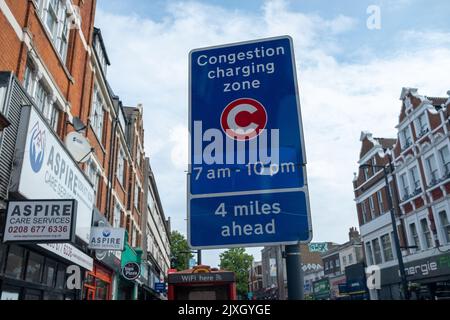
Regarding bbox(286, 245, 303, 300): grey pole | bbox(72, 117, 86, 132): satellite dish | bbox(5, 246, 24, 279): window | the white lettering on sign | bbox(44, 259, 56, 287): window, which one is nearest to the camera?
bbox(286, 245, 303, 300): grey pole

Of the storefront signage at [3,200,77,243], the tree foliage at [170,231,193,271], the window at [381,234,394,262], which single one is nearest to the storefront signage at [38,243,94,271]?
the storefront signage at [3,200,77,243]

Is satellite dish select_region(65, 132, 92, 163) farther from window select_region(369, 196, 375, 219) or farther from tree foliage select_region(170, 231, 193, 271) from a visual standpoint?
tree foliage select_region(170, 231, 193, 271)

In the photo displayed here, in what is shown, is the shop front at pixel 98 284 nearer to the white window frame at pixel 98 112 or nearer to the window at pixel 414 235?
the white window frame at pixel 98 112

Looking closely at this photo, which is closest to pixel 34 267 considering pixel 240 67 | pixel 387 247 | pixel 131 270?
pixel 240 67

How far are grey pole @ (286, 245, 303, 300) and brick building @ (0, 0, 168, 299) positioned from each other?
6.22 m

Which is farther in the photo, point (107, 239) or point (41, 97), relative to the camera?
point (107, 239)

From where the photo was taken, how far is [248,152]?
9.09 ft

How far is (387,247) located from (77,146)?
2538 cm

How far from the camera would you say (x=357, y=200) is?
34.8 metres

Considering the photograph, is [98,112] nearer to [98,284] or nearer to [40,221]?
[98,284]

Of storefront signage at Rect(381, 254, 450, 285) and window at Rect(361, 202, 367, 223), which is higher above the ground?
window at Rect(361, 202, 367, 223)

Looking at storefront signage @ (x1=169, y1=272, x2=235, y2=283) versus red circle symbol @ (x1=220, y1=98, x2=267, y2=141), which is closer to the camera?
red circle symbol @ (x1=220, y1=98, x2=267, y2=141)

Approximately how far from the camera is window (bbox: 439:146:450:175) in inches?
885

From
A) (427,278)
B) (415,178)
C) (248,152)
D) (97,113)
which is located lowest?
(248,152)
